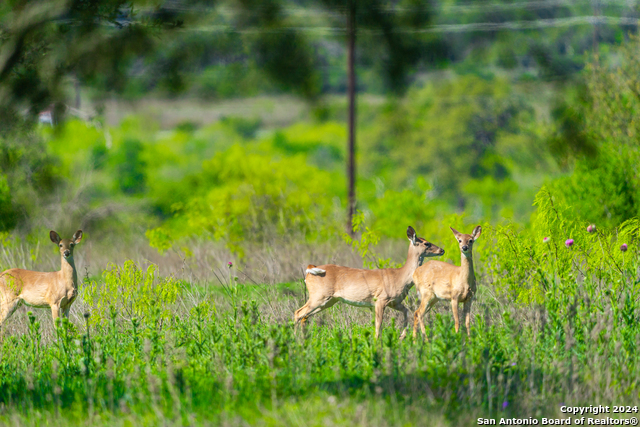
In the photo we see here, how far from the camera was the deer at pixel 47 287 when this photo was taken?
5727 millimetres

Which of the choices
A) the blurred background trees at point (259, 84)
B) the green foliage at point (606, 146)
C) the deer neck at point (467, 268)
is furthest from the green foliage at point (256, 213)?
the deer neck at point (467, 268)

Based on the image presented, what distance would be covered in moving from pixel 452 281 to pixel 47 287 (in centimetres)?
324

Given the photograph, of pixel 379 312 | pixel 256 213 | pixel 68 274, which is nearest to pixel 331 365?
pixel 379 312

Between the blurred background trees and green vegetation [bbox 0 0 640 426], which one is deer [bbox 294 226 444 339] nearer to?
green vegetation [bbox 0 0 640 426]

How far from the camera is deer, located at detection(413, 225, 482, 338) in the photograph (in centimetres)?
528

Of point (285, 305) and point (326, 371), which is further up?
point (285, 305)

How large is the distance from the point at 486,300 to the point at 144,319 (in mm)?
3164

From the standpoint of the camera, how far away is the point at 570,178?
945cm

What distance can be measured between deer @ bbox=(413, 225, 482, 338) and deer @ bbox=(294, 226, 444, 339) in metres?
0.11

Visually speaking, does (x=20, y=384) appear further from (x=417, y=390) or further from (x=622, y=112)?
(x=622, y=112)

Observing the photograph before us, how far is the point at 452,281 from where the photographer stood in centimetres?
533

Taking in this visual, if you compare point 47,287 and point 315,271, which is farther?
point 47,287

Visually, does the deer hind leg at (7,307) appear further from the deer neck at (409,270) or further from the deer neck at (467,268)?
the deer neck at (467,268)

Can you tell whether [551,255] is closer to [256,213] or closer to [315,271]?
[315,271]
